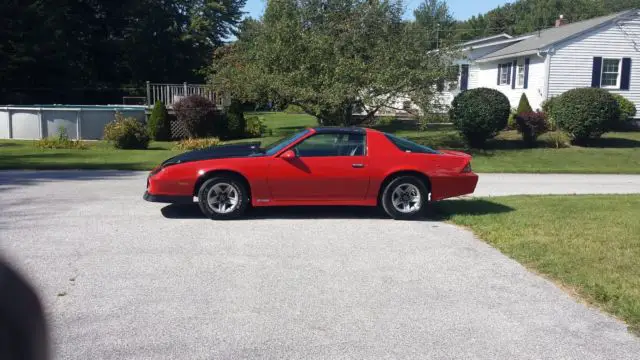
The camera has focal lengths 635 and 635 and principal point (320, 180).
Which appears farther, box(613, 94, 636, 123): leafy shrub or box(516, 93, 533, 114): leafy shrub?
box(516, 93, 533, 114): leafy shrub

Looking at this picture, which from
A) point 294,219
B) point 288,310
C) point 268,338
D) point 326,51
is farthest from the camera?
point 326,51

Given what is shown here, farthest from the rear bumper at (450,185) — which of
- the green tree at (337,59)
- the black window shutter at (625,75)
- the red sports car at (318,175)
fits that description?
the black window shutter at (625,75)

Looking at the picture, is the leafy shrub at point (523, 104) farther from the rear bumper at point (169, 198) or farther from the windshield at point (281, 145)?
the rear bumper at point (169, 198)

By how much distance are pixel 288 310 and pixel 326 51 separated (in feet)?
50.1

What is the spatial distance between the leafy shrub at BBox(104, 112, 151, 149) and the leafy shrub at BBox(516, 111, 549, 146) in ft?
42.8

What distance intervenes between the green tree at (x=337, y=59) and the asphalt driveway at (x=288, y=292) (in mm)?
10456

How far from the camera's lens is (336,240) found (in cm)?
805

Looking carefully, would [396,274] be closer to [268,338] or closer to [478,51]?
[268,338]

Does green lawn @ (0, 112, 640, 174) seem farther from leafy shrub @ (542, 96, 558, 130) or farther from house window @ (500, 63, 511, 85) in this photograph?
house window @ (500, 63, 511, 85)

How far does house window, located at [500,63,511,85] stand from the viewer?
32.6 metres

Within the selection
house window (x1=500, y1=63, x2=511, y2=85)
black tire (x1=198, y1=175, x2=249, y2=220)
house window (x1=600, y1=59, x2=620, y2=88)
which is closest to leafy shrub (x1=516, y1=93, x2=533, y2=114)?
house window (x1=600, y1=59, x2=620, y2=88)

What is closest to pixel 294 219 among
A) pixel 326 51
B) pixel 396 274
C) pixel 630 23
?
pixel 396 274

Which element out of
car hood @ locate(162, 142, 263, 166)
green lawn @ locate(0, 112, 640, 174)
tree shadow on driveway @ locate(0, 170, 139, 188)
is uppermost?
car hood @ locate(162, 142, 263, 166)

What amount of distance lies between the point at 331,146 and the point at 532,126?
1413cm
